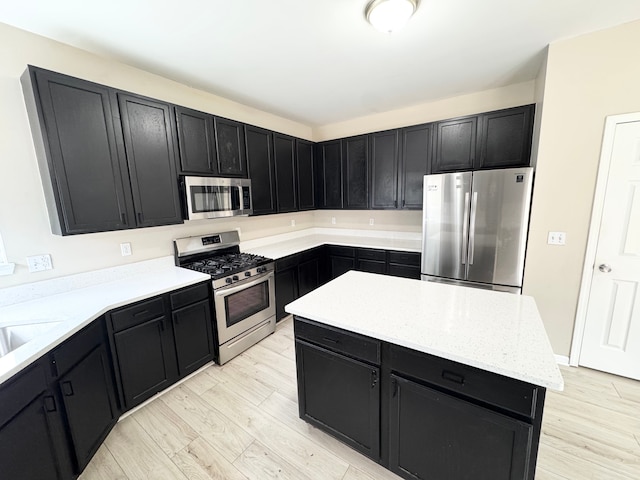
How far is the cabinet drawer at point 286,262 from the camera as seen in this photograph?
10.5ft

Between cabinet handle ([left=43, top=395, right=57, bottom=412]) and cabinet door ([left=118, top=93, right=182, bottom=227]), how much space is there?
1281 millimetres

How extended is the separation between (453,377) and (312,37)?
2.40 m

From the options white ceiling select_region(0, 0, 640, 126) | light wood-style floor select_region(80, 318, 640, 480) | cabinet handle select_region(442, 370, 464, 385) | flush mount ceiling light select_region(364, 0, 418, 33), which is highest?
white ceiling select_region(0, 0, 640, 126)

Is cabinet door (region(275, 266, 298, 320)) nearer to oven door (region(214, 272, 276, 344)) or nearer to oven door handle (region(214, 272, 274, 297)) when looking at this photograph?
oven door (region(214, 272, 276, 344))

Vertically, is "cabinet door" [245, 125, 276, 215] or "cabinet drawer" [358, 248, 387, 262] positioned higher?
"cabinet door" [245, 125, 276, 215]

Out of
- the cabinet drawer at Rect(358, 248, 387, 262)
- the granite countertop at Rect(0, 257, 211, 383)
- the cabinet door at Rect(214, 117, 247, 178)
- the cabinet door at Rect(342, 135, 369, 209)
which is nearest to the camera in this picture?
the granite countertop at Rect(0, 257, 211, 383)

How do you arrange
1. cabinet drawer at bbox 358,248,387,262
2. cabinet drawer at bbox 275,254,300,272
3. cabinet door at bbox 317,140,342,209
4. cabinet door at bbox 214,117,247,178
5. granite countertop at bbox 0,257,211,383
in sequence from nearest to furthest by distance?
1. granite countertop at bbox 0,257,211,383
2. cabinet door at bbox 214,117,247,178
3. cabinet drawer at bbox 275,254,300,272
4. cabinet drawer at bbox 358,248,387,262
5. cabinet door at bbox 317,140,342,209

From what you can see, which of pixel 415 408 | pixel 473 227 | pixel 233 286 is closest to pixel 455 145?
pixel 473 227

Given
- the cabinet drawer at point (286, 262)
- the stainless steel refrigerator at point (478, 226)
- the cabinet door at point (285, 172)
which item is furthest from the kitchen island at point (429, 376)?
the cabinet door at point (285, 172)

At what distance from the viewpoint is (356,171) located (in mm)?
3824

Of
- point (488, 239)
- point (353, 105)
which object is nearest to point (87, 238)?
point (353, 105)

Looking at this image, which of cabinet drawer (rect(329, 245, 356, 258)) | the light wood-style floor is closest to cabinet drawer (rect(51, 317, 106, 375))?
the light wood-style floor

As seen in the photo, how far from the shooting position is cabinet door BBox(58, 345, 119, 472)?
144 cm

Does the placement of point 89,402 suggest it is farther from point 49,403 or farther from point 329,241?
point 329,241
